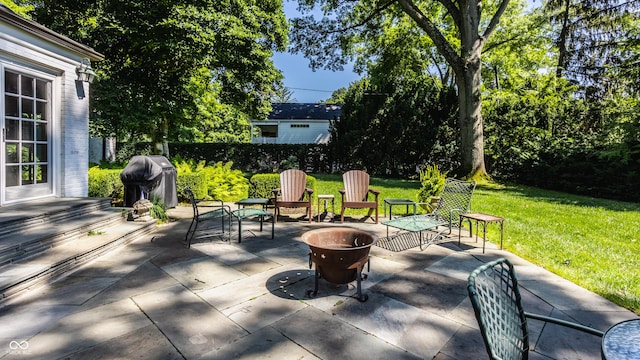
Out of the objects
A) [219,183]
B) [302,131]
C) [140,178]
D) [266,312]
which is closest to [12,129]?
[140,178]

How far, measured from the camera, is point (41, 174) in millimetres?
5375

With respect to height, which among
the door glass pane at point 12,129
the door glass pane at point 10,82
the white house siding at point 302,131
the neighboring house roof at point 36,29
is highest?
the white house siding at point 302,131

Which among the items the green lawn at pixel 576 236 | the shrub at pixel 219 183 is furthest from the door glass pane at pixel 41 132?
the green lawn at pixel 576 236

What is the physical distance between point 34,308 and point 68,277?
0.72m

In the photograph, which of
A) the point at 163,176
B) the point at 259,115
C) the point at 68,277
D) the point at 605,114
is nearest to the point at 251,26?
the point at 259,115

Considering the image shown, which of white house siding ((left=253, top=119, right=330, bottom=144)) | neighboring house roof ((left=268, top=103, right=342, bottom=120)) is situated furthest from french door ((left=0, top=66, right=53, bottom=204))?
white house siding ((left=253, top=119, right=330, bottom=144))

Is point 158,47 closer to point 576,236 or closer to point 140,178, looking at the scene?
point 140,178

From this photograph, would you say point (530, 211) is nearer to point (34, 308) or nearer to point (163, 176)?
point (163, 176)

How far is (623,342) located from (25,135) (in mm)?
6962

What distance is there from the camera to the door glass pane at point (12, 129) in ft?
15.7

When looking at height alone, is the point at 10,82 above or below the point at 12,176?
above

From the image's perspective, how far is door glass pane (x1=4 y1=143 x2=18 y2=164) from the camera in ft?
15.8

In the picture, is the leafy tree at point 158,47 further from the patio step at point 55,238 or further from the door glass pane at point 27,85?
the patio step at point 55,238

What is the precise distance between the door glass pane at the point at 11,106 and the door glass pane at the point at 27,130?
0.66 ft
